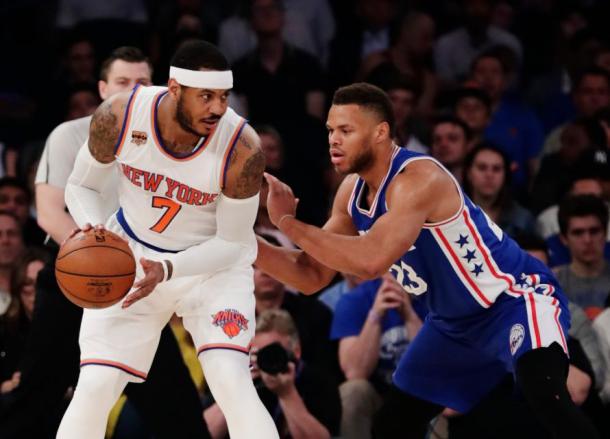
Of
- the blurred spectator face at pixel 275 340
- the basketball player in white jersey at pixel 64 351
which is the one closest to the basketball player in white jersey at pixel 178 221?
the basketball player in white jersey at pixel 64 351

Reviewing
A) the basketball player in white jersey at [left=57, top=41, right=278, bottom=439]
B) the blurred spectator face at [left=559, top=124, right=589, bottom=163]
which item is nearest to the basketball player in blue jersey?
the basketball player in white jersey at [left=57, top=41, right=278, bottom=439]

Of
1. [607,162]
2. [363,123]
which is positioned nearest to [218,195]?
[363,123]

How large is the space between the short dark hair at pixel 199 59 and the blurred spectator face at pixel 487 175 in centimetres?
350

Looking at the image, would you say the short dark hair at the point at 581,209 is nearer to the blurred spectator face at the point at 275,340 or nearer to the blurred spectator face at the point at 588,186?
the blurred spectator face at the point at 588,186

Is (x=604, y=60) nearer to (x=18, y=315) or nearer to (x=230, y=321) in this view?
(x=18, y=315)

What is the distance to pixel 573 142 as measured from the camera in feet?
30.2

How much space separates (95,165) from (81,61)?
4703 millimetres

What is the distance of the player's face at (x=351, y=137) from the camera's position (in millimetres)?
5371

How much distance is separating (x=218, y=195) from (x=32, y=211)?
150 inches

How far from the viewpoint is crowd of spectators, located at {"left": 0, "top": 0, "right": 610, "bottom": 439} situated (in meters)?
6.98

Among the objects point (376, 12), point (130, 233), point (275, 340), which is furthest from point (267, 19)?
point (130, 233)

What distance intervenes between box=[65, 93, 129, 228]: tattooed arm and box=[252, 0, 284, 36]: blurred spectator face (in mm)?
4715

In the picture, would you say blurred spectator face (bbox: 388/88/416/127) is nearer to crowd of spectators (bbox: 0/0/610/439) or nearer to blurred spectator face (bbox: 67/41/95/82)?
crowd of spectators (bbox: 0/0/610/439)

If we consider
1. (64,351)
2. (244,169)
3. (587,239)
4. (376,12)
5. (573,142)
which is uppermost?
(376,12)
